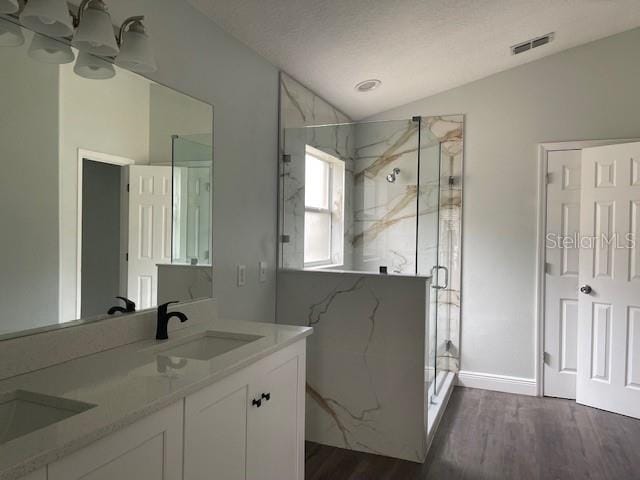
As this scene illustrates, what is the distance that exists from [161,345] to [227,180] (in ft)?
3.31

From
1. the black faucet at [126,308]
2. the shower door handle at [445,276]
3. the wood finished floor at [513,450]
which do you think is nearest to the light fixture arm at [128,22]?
the black faucet at [126,308]

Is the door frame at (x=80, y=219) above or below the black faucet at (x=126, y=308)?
above

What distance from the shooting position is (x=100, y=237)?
1708mm

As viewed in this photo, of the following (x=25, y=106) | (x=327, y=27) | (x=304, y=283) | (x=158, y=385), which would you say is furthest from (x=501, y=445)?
(x=25, y=106)

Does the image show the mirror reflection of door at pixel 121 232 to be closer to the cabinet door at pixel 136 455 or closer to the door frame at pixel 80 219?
the door frame at pixel 80 219

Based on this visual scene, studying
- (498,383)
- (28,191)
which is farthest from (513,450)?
(28,191)

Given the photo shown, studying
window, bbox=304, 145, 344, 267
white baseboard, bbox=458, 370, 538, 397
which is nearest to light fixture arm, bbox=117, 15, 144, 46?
window, bbox=304, 145, 344, 267

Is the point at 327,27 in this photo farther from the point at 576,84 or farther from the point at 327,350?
the point at 576,84

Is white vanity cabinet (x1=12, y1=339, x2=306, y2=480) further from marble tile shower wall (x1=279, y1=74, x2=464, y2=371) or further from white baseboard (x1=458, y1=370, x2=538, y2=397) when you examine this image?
white baseboard (x1=458, y1=370, x2=538, y2=397)

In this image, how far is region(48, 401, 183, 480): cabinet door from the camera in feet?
3.29

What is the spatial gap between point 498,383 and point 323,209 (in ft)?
6.96

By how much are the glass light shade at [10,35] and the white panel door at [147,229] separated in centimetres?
56

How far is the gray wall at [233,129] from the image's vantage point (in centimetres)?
211

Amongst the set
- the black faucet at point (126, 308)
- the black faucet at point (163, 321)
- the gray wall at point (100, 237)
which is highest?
the gray wall at point (100, 237)
